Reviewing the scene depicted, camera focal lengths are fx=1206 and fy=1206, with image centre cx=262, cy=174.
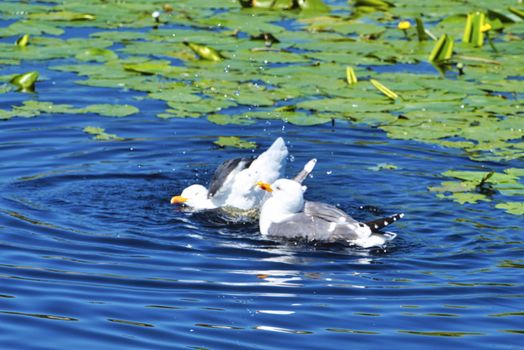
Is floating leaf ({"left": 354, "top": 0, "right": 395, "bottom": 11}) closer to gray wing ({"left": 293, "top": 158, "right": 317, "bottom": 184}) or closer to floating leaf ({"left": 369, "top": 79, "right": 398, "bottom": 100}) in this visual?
floating leaf ({"left": 369, "top": 79, "right": 398, "bottom": 100})

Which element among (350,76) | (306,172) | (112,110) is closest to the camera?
(306,172)

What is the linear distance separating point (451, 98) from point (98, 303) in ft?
19.5

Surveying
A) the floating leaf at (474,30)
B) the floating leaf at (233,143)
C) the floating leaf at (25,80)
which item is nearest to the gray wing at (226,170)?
the floating leaf at (233,143)

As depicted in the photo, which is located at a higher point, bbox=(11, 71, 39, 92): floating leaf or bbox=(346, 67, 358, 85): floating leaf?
bbox=(346, 67, 358, 85): floating leaf

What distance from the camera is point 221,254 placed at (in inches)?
351

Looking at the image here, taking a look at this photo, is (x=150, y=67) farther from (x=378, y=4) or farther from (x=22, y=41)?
(x=378, y=4)

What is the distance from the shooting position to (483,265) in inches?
343

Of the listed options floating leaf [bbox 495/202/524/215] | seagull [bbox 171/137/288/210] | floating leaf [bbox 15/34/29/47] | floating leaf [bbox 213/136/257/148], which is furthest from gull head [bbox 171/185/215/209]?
floating leaf [bbox 15/34/29/47]

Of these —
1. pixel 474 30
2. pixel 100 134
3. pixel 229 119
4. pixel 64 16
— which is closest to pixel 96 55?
pixel 64 16

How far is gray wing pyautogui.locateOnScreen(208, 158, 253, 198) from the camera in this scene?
33.1ft

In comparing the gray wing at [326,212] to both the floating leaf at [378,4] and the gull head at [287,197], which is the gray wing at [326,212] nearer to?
the gull head at [287,197]

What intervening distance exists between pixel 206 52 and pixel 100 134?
98.7 inches

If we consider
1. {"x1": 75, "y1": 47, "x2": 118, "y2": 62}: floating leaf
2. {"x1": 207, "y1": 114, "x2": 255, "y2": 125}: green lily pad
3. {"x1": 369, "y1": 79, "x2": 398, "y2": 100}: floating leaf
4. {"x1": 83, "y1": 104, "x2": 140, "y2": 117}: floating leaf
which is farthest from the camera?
{"x1": 75, "y1": 47, "x2": 118, "y2": 62}: floating leaf

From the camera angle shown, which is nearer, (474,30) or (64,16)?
(474,30)
